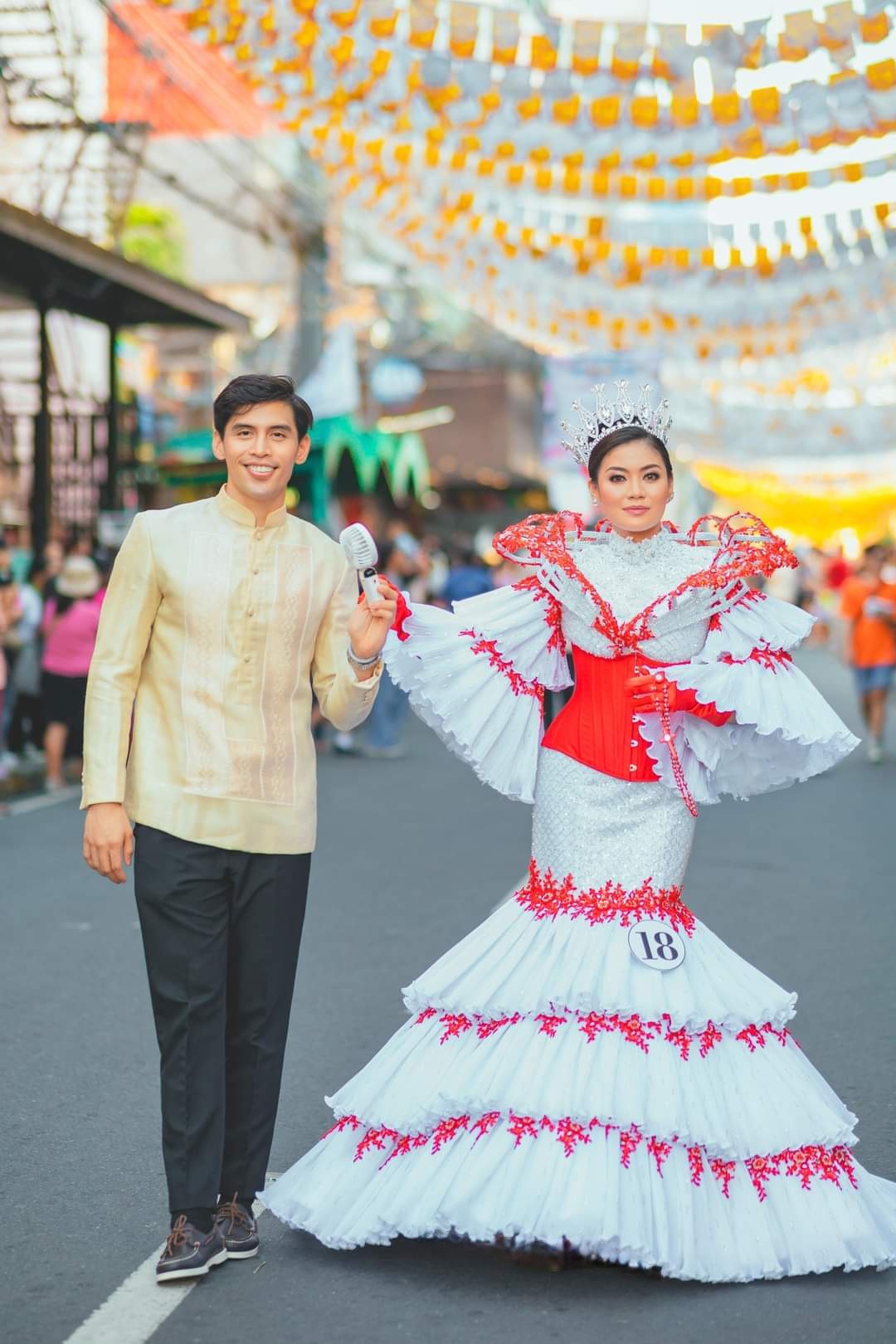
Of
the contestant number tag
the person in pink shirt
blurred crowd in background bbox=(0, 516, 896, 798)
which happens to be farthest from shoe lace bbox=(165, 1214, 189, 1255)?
the person in pink shirt

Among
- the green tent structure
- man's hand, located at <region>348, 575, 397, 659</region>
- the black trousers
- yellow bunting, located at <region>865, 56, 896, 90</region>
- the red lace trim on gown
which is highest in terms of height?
yellow bunting, located at <region>865, 56, 896, 90</region>

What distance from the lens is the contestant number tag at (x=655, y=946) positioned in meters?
4.29

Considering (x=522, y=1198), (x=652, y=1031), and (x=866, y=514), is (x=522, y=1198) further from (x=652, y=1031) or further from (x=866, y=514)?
(x=866, y=514)

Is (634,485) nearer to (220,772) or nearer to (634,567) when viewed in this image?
(634,567)

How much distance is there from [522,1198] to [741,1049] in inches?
26.0

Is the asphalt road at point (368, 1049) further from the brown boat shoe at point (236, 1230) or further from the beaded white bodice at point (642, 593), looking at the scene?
the beaded white bodice at point (642, 593)

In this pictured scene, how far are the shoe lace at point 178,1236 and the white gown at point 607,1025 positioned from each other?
0.81 ft

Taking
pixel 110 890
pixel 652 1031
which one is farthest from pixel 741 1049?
pixel 110 890

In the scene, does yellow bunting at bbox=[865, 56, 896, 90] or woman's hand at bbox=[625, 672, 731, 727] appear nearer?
woman's hand at bbox=[625, 672, 731, 727]

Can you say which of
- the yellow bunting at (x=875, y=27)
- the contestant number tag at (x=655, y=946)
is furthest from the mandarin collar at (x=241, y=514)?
the yellow bunting at (x=875, y=27)

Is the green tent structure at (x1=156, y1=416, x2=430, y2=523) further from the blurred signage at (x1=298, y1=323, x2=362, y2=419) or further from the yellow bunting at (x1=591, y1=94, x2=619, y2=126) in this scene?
the yellow bunting at (x1=591, y1=94, x2=619, y2=126)

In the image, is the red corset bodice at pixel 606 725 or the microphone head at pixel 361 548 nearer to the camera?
the microphone head at pixel 361 548

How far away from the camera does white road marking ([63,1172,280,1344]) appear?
12.3 ft

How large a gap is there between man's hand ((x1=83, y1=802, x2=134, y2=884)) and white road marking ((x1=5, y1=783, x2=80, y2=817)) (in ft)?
27.8
